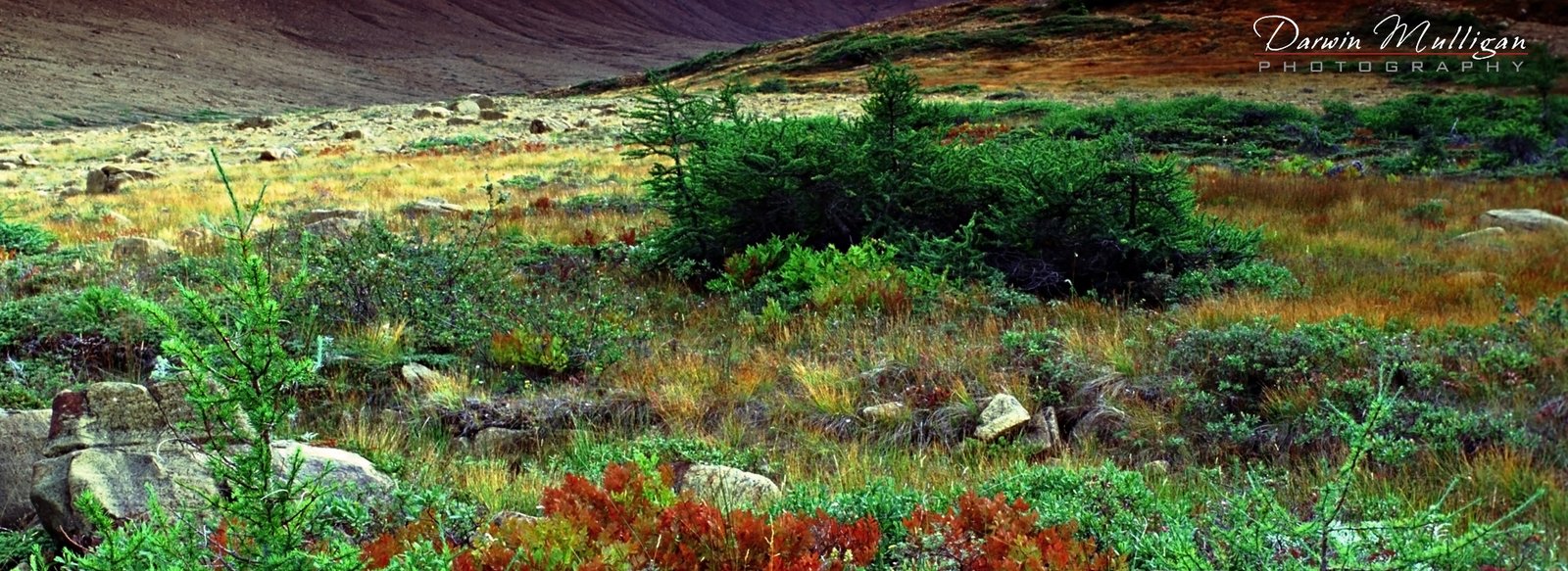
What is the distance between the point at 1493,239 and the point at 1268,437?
549 centimetres

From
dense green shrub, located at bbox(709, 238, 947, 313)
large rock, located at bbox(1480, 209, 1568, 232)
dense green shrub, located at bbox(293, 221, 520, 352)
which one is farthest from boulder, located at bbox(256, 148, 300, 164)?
A: large rock, located at bbox(1480, 209, 1568, 232)

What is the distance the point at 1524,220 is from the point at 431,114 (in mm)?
34957

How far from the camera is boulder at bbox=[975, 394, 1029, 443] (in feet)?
14.0

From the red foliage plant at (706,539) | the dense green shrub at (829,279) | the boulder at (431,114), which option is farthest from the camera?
the boulder at (431,114)

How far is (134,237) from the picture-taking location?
906cm

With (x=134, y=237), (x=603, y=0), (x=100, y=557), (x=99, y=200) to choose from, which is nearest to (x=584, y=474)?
(x=100, y=557)

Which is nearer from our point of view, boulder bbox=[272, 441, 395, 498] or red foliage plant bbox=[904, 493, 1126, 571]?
red foliage plant bbox=[904, 493, 1126, 571]

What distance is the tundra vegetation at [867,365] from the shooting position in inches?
97.0

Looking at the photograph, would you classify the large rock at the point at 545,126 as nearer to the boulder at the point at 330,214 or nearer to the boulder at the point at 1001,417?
the boulder at the point at 330,214

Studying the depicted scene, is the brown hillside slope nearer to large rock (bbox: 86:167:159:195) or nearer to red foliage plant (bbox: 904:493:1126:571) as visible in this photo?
large rock (bbox: 86:167:159:195)

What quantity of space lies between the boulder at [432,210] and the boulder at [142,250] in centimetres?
295

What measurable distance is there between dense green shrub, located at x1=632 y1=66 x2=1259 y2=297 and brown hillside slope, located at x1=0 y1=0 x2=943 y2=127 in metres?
53.8

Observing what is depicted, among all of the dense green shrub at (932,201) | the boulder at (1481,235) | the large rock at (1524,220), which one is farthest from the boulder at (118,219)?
the large rock at (1524,220)

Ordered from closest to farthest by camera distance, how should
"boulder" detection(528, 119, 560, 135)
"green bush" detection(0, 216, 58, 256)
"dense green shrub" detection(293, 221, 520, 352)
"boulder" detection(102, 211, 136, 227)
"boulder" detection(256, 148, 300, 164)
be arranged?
"dense green shrub" detection(293, 221, 520, 352), "green bush" detection(0, 216, 58, 256), "boulder" detection(102, 211, 136, 227), "boulder" detection(256, 148, 300, 164), "boulder" detection(528, 119, 560, 135)
